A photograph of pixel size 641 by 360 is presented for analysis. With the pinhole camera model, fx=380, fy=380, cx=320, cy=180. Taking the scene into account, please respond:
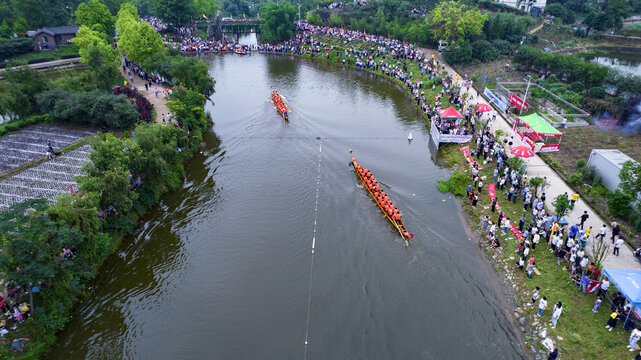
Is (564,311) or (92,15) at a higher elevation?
(92,15)

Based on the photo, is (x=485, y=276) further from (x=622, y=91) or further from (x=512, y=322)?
(x=622, y=91)

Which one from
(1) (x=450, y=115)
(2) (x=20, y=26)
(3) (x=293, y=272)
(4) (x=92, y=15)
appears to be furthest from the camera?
(2) (x=20, y=26)

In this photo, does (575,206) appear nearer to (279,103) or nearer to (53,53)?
(279,103)

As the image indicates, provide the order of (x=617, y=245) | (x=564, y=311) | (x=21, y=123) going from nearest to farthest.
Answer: (x=564, y=311) → (x=617, y=245) → (x=21, y=123)

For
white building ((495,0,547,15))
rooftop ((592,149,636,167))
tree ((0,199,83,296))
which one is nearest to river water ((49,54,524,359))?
tree ((0,199,83,296))

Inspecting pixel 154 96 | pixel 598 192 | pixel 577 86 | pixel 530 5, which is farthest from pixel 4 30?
pixel 530 5

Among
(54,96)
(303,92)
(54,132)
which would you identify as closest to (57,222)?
(54,132)
